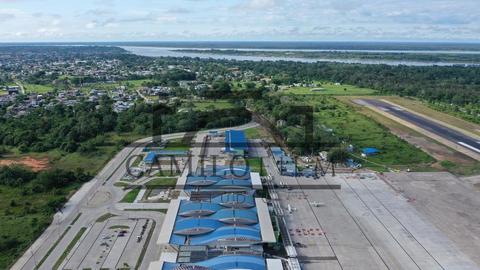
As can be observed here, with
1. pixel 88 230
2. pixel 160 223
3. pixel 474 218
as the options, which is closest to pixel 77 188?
pixel 88 230

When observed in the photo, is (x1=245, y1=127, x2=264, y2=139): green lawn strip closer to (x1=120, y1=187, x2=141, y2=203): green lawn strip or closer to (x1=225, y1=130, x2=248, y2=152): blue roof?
(x1=225, y1=130, x2=248, y2=152): blue roof

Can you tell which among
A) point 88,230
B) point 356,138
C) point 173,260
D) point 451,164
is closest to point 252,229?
point 173,260

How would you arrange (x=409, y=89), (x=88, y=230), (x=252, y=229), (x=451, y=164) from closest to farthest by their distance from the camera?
1. (x=252, y=229)
2. (x=88, y=230)
3. (x=451, y=164)
4. (x=409, y=89)

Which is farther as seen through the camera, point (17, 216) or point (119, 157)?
point (119, 157)

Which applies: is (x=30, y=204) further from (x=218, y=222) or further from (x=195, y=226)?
(x=218, y=222)

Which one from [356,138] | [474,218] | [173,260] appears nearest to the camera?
[173,260]

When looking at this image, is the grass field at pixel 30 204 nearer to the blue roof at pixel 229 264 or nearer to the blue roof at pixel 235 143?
the blue roof at pixel 229 264

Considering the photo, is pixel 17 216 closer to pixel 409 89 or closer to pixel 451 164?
pixel 451 164
